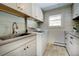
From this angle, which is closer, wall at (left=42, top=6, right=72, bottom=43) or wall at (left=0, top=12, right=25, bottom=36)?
wall at (left=0, top=12, right=25, bottom=36)

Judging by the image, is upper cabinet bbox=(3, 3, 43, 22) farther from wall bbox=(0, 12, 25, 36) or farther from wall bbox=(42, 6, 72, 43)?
wall bbox=(42, 6, 72, 43)

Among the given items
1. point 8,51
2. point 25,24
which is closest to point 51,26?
point 25,24

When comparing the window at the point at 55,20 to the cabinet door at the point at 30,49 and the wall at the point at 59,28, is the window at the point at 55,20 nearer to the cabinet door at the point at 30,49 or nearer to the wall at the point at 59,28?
the wall at the point at 59,28

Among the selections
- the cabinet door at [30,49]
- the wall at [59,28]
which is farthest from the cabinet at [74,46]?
the wall at [59,28]

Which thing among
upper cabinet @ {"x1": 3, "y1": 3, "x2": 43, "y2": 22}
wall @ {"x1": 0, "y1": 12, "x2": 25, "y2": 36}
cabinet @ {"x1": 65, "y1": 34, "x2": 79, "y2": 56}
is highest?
upper cabinet @ {"x1": 3, "y1": 3, "x2": 43, "y2": 22}

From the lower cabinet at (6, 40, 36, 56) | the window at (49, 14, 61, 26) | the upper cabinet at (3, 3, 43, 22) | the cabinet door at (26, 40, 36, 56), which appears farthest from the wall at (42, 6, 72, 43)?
the lower cabinet at (6, 40, 36, 56)

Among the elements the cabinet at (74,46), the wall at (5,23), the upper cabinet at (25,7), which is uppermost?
the upper cabinet at (25,7)

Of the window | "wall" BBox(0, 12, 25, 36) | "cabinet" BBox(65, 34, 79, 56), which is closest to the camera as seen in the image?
"wall" BBox(0, 12, 25, 36)

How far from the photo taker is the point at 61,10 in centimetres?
348

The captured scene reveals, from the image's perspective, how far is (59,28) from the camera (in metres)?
3.55

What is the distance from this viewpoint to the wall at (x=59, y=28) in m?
3.39

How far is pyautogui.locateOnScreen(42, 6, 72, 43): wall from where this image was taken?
3392mm

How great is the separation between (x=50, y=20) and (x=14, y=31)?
7.39 feet

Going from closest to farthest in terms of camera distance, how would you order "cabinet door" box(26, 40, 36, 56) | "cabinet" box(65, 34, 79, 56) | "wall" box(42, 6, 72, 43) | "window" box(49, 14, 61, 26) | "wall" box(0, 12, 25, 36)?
1. "wall" box(0, 12, 25, 36)
2. "cabinet door" box(26, 40, 36, 56)
3. "cabinet" box(65, 34, 79, 56)
4. "wall" box(42, 6, 72, 43)
5. "window" box(49, 14, 61, 26)
